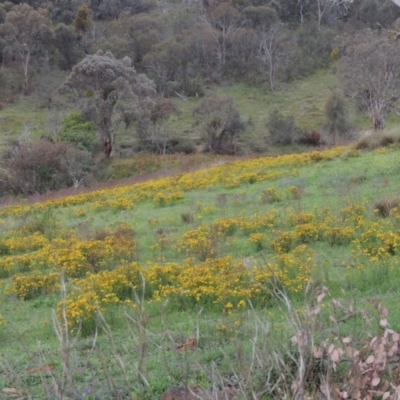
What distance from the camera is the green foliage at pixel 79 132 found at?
30.5 metres

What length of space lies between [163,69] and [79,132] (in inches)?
603

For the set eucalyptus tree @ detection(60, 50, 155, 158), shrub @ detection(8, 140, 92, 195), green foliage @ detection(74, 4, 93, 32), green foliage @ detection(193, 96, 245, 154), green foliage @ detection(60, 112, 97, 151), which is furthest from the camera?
green foliage @ detection(74, 4, 93, 32)

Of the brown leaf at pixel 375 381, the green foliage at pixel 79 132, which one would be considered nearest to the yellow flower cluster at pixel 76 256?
the brown leaf at pixel 375 381

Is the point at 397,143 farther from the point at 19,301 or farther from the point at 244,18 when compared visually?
the point at 244,18

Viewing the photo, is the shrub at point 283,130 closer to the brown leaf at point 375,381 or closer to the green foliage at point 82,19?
the green foliage at point 82,19

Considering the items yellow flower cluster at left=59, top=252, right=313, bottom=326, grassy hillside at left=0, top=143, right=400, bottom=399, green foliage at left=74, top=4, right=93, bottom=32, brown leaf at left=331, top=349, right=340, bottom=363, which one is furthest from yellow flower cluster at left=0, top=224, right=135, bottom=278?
green foliage at left=74, top=4, right=93, bottom=32

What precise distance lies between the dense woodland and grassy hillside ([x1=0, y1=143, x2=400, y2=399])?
12060mm

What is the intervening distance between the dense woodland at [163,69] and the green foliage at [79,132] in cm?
9

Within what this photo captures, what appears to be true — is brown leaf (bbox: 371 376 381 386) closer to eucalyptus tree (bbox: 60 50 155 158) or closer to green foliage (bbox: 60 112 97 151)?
green foliage (bbox: 60 112 97 151)

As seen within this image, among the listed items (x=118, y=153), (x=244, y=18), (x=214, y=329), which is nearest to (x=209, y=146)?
(x=118, y=153)

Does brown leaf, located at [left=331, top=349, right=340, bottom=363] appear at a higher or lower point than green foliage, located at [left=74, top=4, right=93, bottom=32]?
lower

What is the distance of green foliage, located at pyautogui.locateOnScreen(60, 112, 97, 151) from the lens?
30.5m

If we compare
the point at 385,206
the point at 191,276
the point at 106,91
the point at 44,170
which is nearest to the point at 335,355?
the point at 191,276

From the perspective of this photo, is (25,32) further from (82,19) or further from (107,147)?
(107,147)
